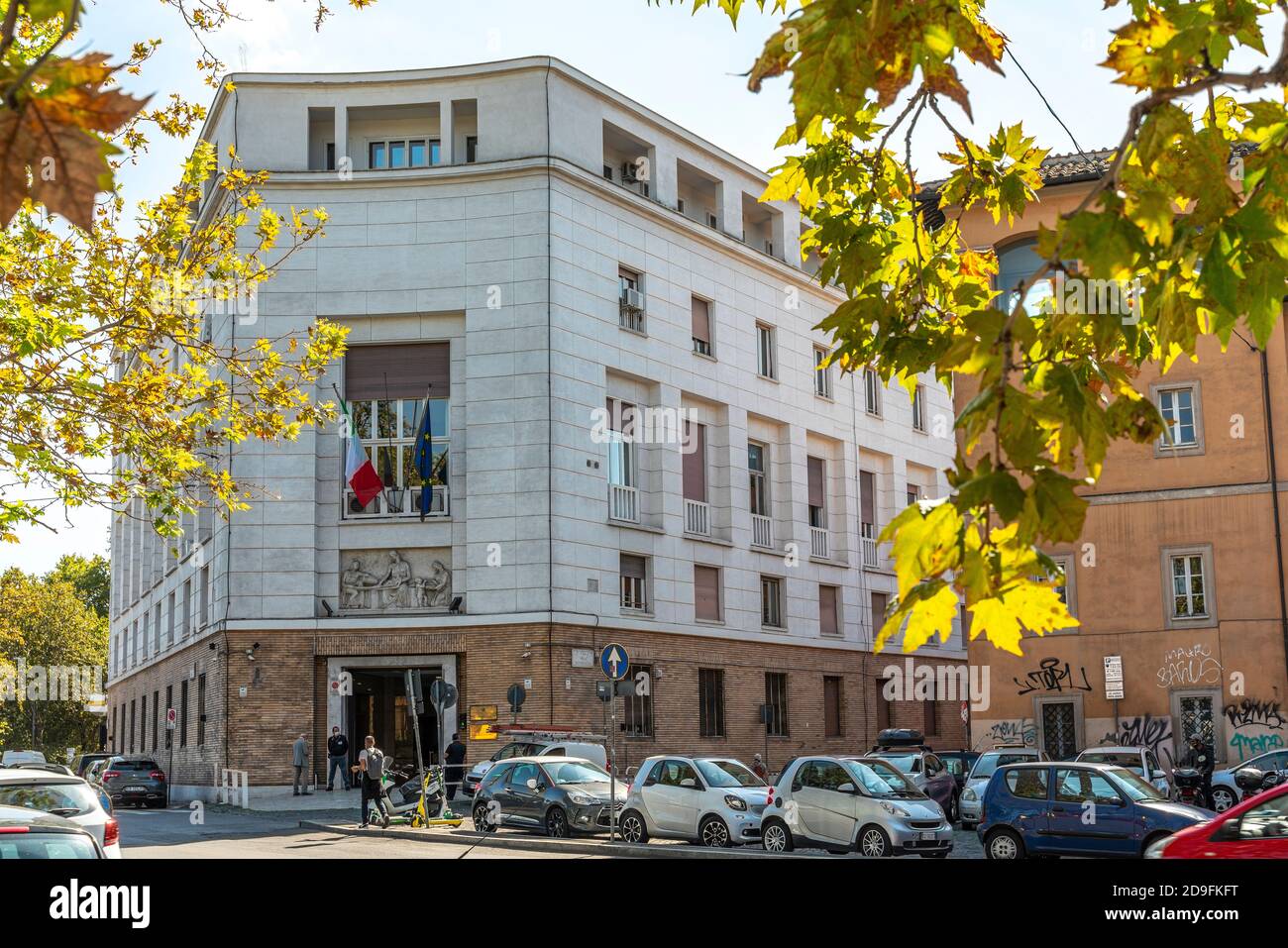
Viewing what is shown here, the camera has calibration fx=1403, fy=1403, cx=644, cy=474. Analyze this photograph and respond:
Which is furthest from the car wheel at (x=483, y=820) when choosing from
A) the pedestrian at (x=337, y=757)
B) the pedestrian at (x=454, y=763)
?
the pedestrian at (x=337, y=757)

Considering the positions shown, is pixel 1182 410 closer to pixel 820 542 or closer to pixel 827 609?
pixel 820 542

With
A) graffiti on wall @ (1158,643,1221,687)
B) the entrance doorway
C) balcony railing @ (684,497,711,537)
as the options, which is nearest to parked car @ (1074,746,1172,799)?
graffiti on wall @ (1158,643,1221,687)

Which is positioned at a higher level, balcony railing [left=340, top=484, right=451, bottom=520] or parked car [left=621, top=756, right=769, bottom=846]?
balcony railing [left=340, top=484, right=451, bottom=520]

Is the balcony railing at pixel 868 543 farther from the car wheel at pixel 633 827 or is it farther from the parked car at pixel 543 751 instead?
the car wheel at pixel 633 827

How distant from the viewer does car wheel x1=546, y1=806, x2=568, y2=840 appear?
22562mm

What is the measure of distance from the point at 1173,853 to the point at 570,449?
2367 cm

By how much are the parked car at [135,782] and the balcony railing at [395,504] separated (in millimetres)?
11101

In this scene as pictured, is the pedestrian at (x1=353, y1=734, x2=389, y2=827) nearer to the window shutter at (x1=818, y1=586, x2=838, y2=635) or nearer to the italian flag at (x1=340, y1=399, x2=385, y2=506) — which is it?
the italian flag at (x1=340, y1=399, x2=385, y2=506)

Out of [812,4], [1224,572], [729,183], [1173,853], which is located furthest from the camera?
[729,183]

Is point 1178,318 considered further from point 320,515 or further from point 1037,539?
point 320,515

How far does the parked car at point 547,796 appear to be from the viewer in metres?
22.6

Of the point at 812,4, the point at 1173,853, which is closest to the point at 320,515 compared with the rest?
the point at 1173,853

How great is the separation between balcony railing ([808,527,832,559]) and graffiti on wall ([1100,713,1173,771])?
13.4 metres
